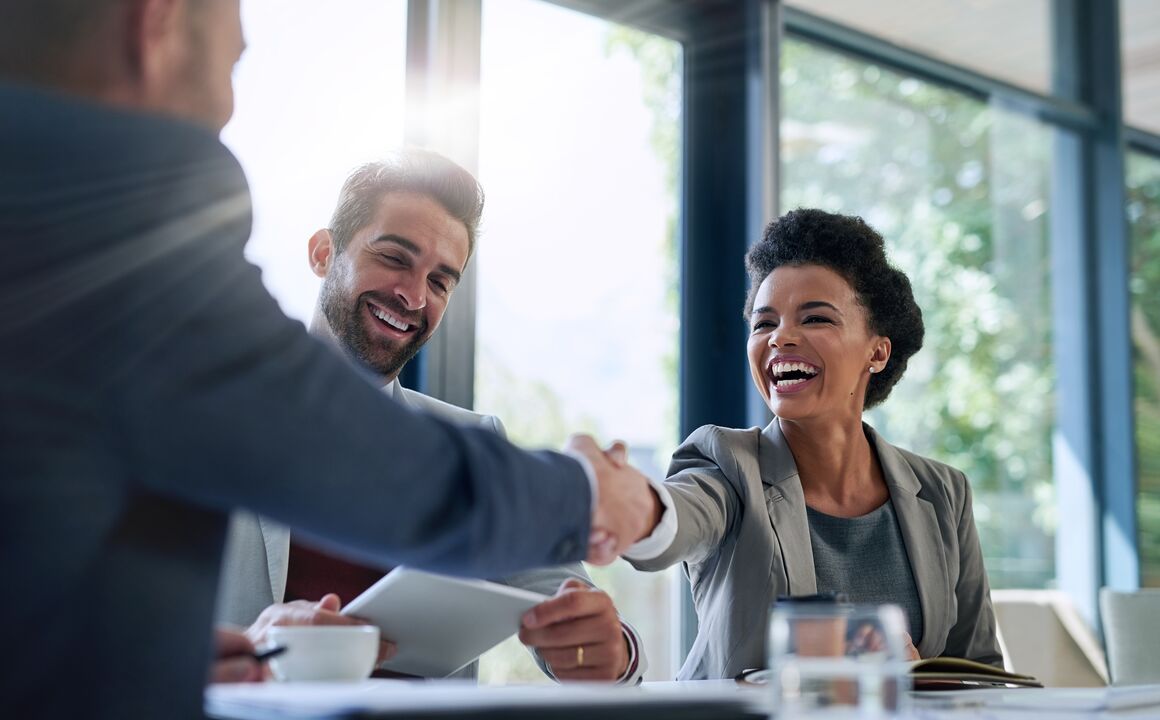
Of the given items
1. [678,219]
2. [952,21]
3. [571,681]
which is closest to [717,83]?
[678,219]

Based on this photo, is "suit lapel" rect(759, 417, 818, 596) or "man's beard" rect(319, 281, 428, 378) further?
"man's beard" rect(319, 281, 428, 378)

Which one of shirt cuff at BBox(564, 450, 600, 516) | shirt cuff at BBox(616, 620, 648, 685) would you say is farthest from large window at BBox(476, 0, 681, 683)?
shirt cuff at BBox(564, 450, 600, 516)

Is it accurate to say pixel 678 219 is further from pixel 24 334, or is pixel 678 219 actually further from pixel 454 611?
pixel 24 334

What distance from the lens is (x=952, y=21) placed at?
14.6ft

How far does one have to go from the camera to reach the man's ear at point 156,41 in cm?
82

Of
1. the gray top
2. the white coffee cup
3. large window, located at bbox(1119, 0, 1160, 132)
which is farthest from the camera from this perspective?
large window, located at bbox(1119, 0, 1160, 132)

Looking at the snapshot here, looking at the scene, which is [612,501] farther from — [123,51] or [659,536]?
[123,51]

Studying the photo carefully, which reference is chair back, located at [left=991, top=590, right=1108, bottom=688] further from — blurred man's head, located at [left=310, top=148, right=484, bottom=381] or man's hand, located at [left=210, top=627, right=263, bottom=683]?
man's hand, located at [left=210, top=627, right=263, bottom=683]

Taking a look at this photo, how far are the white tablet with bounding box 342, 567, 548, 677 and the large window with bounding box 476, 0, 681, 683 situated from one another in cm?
176

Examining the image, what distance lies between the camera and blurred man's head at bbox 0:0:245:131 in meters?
0.80

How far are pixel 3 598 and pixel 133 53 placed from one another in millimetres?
392

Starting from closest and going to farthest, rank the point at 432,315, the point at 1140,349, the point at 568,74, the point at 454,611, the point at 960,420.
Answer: the point at 454,611 → the point at 432,315 → the point at 568,74 → the point at 960,420 → the point at 1140,349

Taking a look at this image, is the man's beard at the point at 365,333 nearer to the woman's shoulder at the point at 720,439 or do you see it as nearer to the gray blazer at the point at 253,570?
the gray blazer at the point at 253,570

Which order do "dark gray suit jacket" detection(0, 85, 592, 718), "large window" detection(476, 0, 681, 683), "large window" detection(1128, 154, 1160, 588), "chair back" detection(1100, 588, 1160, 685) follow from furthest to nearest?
"large window" detection(1128, 154, 1160, 588) → "large window" detection(476, 0, 681, 683) → "chair back" detection(1100, 588, 1160, 685) → "dark gray suit jacket" detection(0, 85, 592, 718)
